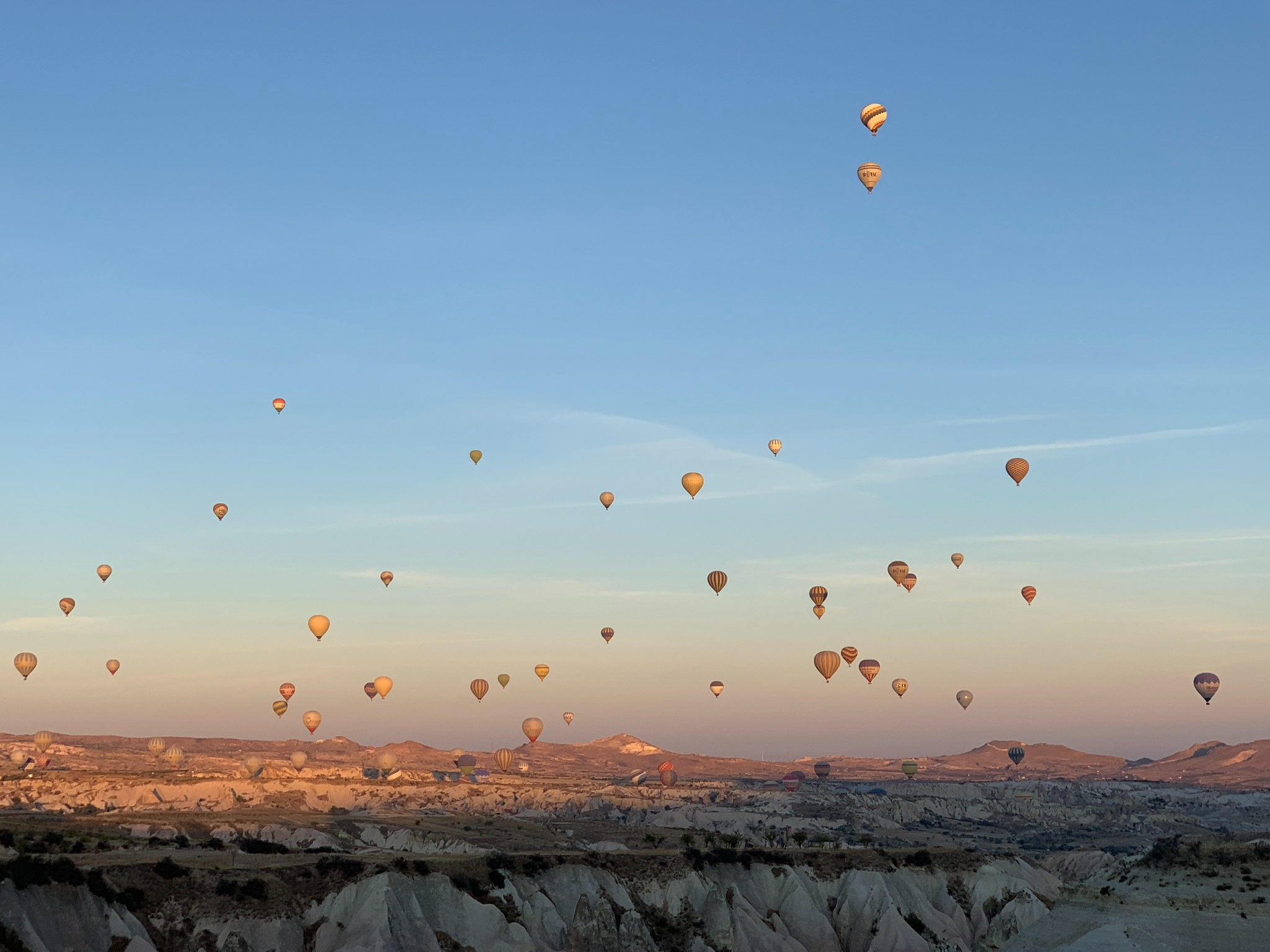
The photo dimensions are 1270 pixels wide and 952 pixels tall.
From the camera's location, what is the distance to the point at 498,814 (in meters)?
162

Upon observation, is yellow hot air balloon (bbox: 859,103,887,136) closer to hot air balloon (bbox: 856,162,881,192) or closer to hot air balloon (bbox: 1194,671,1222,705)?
hot air balloon (bbox: 856,162,881,192)

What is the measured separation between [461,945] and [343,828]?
151ft

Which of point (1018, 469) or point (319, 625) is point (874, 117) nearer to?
point (1018, 469)

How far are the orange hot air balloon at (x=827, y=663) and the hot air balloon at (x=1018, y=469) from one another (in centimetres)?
2891

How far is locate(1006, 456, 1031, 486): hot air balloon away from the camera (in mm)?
110500

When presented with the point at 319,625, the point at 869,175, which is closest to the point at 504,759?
the point at 319,625

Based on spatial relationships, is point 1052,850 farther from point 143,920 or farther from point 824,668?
point 143,920

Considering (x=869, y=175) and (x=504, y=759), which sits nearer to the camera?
(x=869, y=175)

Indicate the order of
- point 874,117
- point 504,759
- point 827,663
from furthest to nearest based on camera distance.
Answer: point 504,759
point 827,663
point 874,117

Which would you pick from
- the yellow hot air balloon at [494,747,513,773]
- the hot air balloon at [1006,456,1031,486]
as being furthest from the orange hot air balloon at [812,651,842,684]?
the yellow hot air balloon at [494,747,513,773]

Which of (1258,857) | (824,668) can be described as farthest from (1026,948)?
(824,668)

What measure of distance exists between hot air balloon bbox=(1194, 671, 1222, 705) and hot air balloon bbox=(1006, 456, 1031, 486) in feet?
118

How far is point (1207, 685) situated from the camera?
12900 cm

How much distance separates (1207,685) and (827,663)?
3960 centimetres
